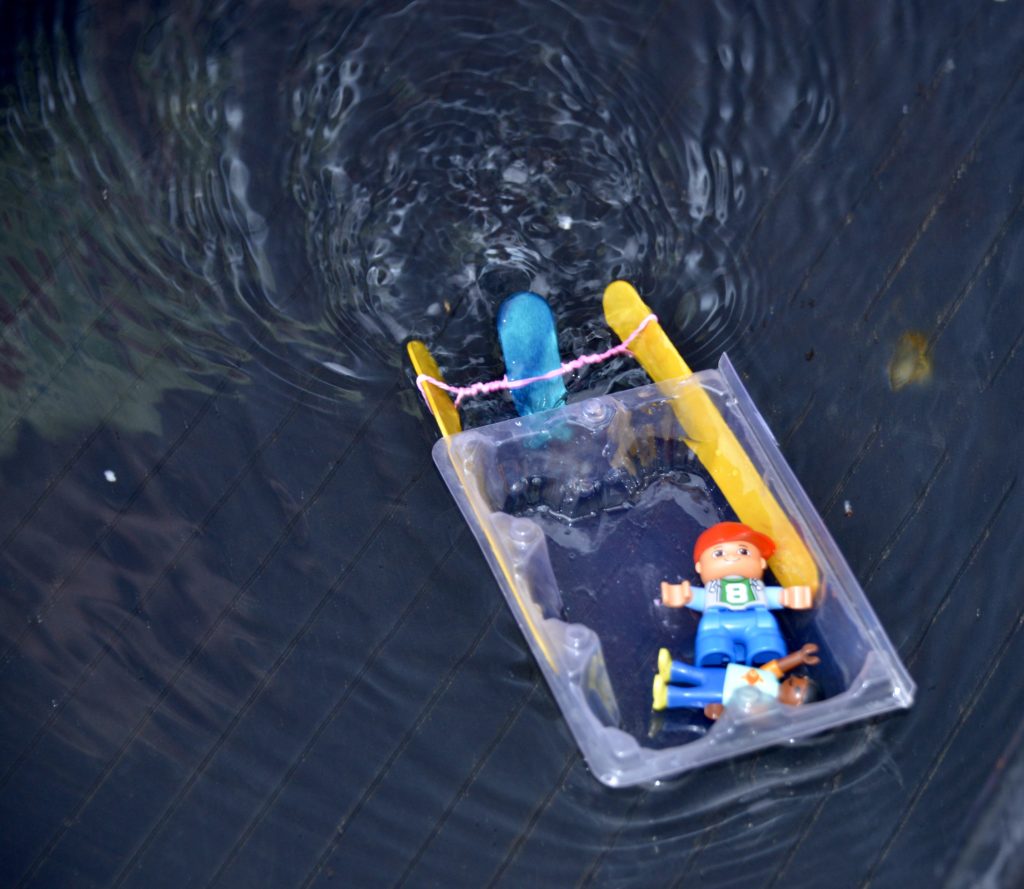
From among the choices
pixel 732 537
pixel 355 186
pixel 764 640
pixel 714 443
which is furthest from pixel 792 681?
pixel 355 186

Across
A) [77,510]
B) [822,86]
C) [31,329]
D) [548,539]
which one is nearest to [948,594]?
[548,539]

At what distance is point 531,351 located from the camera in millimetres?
1380

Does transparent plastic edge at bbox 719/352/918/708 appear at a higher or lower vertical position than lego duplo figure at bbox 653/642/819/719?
higher

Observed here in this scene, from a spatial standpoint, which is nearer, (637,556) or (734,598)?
(734,598)

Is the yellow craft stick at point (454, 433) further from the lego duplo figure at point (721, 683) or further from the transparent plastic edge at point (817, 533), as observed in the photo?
the transparent plastic edge at point (817, 533)

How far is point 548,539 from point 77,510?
51 cm

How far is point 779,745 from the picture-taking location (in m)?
1.22

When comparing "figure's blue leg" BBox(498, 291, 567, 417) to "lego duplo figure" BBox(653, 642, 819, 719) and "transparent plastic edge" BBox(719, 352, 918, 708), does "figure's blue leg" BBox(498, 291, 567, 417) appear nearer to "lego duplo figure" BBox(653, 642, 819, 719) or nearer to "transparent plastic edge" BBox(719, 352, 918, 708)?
"transparent plastic edge" BBox(719, 352, 918, 708)

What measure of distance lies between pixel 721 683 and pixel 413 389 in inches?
18.9

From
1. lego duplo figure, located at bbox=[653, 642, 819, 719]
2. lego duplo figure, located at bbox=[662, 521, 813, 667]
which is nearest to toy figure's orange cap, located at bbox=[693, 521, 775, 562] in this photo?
lego duplo figure, located at bbox=[662, 521, 813, 667]

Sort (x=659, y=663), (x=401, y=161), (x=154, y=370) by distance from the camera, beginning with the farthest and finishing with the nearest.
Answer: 1. (x=401, y=161)
2. (x=154, y=370)
3. (x=659, y=663)

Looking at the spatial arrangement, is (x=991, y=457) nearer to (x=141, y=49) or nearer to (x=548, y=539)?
(x=548, y=539)

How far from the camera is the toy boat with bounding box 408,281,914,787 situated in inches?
Answer: 46.6

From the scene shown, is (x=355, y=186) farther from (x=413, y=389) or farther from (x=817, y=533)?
(x=817, y=533)
